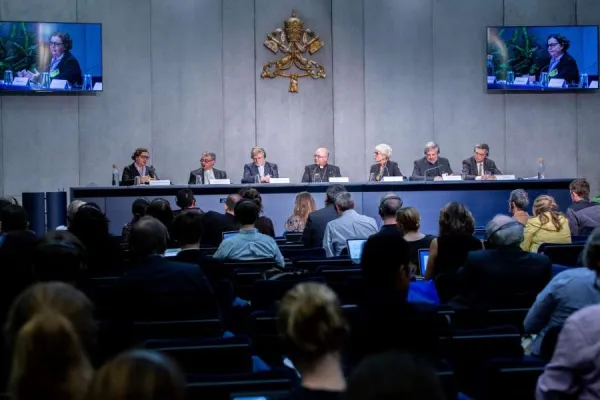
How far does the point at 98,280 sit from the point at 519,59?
10.1 metres

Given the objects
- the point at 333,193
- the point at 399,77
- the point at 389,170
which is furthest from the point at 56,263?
the point at 399,77

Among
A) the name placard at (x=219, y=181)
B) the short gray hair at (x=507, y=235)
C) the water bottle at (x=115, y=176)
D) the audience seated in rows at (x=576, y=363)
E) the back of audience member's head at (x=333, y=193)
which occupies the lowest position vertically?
the audience seated in rows at (x=576, y=363)

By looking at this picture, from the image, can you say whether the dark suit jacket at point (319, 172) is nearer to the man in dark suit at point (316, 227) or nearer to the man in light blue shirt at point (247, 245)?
the man in dark suit at point (316, 227)

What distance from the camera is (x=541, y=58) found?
1404 centimetres

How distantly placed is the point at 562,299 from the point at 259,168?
8.74 m

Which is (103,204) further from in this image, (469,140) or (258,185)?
(469,140)

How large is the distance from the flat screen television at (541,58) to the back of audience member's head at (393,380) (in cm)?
1302

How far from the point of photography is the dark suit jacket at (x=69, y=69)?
13234 millimetres

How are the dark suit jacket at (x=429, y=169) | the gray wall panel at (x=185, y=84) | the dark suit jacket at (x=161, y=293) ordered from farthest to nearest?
the gray wall panel at (x=185, y=84), the dark suit jacket at (x=429, y=169), the dark suit jacket at (x=161, y=293)

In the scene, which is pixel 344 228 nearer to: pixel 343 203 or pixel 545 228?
pixel 343 203

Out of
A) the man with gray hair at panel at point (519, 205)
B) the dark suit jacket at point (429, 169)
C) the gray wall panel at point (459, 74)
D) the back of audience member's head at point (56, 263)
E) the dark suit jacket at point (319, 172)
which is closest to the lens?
the back of audience member's head at point (56, 263)

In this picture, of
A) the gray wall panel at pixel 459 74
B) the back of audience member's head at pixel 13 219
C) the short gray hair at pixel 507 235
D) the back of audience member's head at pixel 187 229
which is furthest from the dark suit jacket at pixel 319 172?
the short gray hair at pixel 507 235

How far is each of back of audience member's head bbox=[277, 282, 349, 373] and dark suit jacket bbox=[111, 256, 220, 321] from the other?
6.48 feet

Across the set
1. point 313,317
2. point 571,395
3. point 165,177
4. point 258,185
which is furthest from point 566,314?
point 165,177
